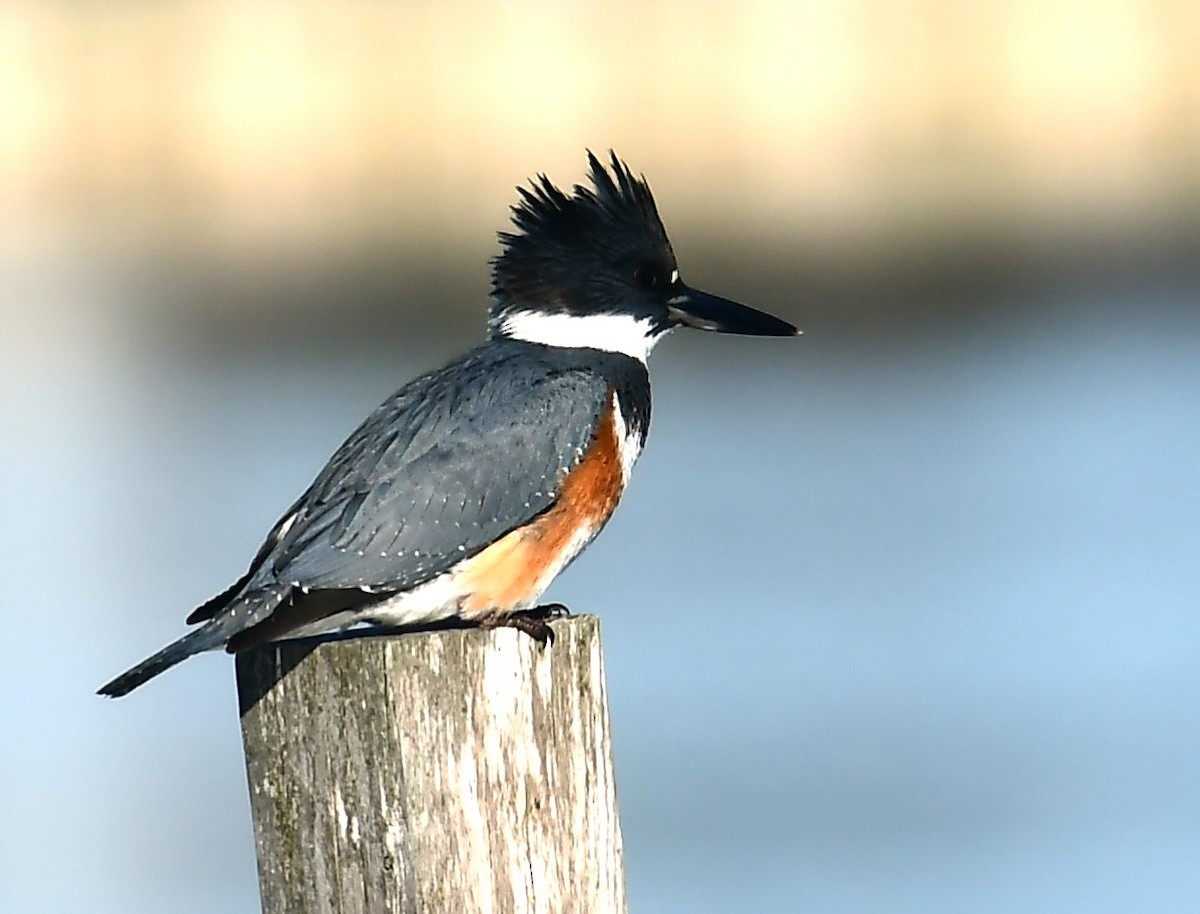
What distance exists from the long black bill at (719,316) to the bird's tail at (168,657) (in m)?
1.55

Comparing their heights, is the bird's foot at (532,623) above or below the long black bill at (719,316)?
below

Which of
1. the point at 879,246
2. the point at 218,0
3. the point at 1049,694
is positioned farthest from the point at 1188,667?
the point at 218,0

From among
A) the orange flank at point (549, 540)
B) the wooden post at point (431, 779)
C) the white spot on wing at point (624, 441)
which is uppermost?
the white spot on wing at point (624, 441)

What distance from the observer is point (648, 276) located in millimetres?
4180

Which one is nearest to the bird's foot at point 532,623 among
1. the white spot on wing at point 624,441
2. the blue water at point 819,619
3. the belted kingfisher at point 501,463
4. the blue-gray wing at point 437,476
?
the belted kingfisher at point 501,463

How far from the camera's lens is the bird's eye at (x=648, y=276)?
164 inches

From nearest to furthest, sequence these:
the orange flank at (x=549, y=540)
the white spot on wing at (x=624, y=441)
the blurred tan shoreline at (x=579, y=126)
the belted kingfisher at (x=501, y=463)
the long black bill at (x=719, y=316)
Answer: the belted kingfisher at (x=501, y=463)
the orange flank at (x=549, y=540)
the white spot on wing at (x=624, y=441)
the long black bill at (x=719, y=316)
the blurred tan shoreline at (x=579, y=126)

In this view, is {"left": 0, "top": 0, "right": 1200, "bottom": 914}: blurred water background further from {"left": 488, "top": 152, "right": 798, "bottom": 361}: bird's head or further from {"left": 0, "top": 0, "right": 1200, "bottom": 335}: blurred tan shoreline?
{"left": 488, "top": 152, "right": 798, "bottom": 361}: bird's head

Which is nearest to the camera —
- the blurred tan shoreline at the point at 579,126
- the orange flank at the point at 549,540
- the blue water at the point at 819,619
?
the orange flank at the point at 549,540

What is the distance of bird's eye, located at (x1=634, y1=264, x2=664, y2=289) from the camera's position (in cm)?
416

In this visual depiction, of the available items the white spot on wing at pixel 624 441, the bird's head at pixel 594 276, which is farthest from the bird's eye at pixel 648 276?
the white spot on wing at pixel 624 441

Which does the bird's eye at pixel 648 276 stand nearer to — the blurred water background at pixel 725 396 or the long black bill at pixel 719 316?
the long black bill at pixel 719 316

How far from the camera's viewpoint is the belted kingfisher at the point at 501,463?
3.19 m

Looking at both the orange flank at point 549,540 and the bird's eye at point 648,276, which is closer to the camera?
the orange flank at point 549,540
